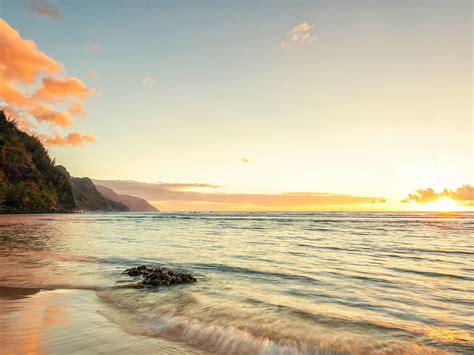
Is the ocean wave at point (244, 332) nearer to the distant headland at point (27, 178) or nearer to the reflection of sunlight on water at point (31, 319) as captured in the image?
the reflection of sunlight on water at point (31, 319)

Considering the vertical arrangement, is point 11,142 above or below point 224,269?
above

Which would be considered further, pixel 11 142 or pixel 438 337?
pixel 11 142

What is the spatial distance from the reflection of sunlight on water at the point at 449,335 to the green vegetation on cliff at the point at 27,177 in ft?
480

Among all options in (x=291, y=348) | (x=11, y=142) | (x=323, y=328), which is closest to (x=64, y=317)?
(x=291, y=348)

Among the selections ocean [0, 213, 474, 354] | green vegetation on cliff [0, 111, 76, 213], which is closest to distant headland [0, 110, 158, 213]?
green vegetation on cliff [0, 111, 76, 213]

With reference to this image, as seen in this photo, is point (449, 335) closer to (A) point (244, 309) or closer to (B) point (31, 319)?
(A) point (244, 309)

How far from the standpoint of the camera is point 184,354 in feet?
19.1

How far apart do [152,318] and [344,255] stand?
1461 cm

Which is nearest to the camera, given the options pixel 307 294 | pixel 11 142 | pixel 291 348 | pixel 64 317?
pixel 291 348

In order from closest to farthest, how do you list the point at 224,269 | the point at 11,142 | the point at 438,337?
the point at 438,337 → the point at 224,269 → the point at 11,142

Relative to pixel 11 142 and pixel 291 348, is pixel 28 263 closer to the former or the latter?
pixel 291 348

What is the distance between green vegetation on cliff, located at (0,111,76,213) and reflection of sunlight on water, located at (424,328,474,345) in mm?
146174

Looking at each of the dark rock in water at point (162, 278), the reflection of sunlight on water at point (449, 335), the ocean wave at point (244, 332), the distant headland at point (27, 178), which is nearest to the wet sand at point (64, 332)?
the ocean wave at point (244, 332)

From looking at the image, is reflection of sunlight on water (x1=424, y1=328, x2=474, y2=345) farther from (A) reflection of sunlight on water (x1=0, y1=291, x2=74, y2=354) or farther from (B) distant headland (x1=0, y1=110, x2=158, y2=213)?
(B) distant headland (x1=0, y1=110, x2=158, y2=213)
